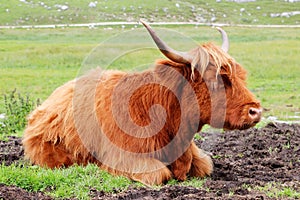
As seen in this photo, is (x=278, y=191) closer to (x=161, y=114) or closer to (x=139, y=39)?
(x=161, y=114)

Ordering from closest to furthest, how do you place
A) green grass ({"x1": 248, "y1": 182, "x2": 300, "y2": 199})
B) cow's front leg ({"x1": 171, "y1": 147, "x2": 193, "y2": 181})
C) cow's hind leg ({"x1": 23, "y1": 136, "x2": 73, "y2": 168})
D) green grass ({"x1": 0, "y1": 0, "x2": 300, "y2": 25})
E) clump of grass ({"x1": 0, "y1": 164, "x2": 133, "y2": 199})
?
1. green grass ({"x1": 248, "y1": 182, "x2": 300, "y2": 199})
2. clump of grass ({"x1": 0, "y1": 164, "x2": 133, "y2": 199})
3. cow's front leg ({"x1": 171, "y1": 147, "x2": 193, "y2": 181})
4. cow's hind leg ({"x1": 23, "y1": 136, "x2": 73, "y2": 168})
5. green grass ({"x1": 0, "y1": 0, "x2": 300, "y2": 25})

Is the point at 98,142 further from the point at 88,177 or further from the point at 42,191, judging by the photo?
the point at 42,191

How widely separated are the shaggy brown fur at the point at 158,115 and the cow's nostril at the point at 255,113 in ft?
0.16

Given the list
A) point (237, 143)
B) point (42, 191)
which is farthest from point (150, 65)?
point (237, 143)

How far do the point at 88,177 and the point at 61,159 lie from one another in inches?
41.8

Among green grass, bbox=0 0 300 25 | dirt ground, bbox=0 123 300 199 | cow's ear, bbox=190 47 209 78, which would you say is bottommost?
green grass, bbox=0 0 300 25

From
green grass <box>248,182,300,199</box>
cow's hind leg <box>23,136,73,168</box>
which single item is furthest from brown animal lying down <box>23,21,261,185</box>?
green grass <box>248,182,300,199</box>

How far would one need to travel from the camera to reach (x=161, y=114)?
673 cm

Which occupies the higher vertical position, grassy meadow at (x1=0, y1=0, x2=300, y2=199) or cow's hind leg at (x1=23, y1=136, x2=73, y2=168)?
cow's hind leg at (x1=23, y1=136, x2=73, y2=168)

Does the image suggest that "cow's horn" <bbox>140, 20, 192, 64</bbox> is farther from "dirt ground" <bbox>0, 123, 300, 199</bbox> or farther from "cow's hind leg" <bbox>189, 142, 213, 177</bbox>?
"dirt ground" <bbox>0, 123, 300, 199</bbox>

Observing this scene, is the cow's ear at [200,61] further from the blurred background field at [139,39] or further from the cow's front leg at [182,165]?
the blurred background field at [139,39]

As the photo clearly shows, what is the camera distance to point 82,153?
7258 millimetres

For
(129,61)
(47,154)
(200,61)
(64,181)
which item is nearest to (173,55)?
(200,61)

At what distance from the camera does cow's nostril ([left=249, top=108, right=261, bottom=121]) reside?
6.34 metres
